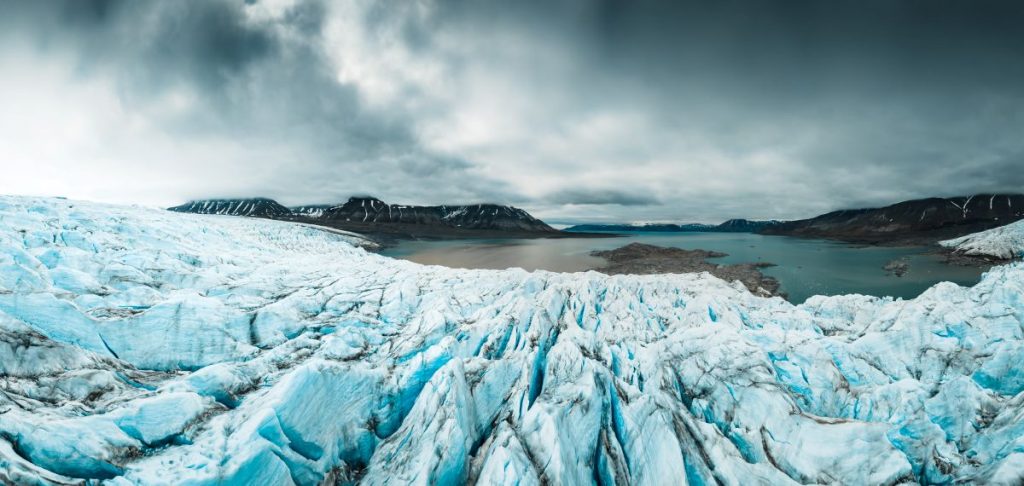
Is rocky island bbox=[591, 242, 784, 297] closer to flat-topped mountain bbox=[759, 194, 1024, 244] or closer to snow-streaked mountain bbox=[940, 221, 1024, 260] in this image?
snow-streaked mountain bbox=[940, 221, 1024, 260]

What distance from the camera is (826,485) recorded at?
664 cm

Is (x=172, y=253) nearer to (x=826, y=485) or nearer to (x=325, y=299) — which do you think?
(x=325, y=299)

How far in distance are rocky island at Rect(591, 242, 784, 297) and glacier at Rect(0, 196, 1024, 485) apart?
92.0 ft

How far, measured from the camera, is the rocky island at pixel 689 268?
41.3 metres

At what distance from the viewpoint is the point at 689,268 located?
50.7 meters

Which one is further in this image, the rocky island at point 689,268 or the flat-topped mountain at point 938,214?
the flat-topped mountain at point 938,214

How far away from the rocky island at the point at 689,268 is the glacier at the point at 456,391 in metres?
28.0

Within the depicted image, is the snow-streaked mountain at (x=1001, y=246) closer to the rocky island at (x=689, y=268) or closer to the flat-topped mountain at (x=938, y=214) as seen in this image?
the rocky island at (x=689, y=268)

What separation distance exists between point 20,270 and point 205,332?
5604mm

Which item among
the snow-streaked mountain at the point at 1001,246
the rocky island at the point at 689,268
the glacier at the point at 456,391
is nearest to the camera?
the glacier at the point at 456,391

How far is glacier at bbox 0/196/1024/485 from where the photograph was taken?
542cm

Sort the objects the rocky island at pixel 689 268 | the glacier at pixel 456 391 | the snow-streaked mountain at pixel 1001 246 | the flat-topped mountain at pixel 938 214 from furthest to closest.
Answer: the flat-topped mountain at pixel 938 214 < the snow-streaked mountain at pixel 1001 246 < the rocky island at pixel 689 268 < the glacier at pixel 456 391

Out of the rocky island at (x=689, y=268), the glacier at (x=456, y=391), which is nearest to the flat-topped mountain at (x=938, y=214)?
the rocky island at (x=689, y=268)

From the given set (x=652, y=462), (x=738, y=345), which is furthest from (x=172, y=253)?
(x=738, y=345)
